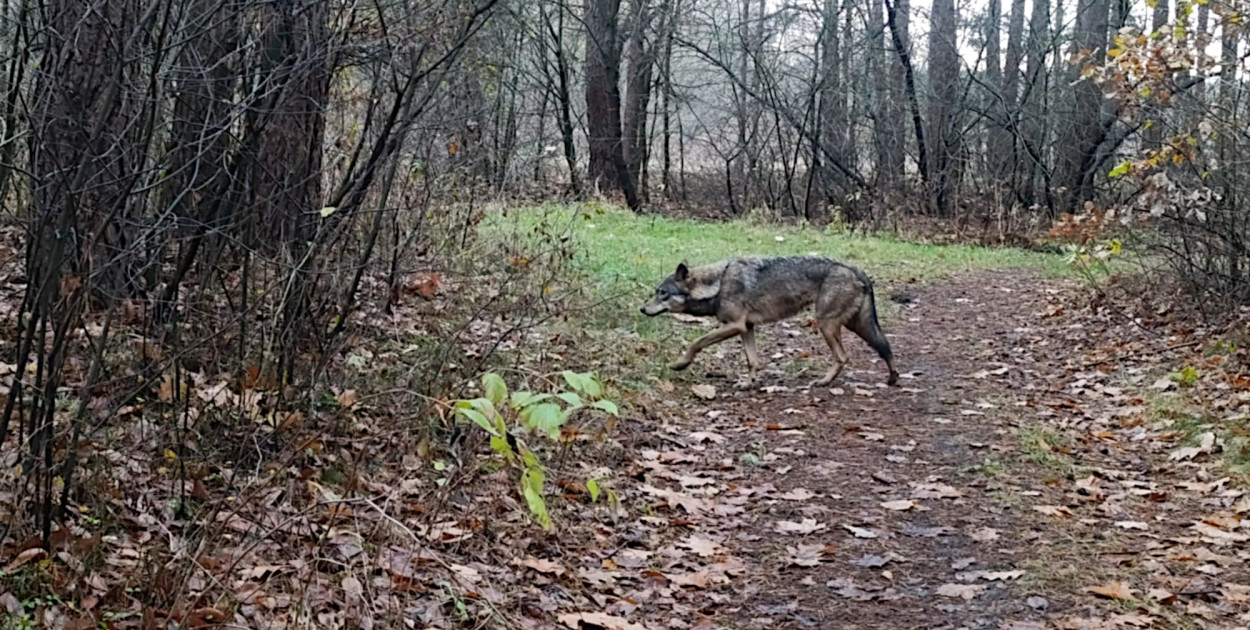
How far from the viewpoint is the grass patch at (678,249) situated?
13.4m

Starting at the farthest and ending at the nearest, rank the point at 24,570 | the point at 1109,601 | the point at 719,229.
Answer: the point at 719,229 → the point at 1109,601 → the point at 24,570

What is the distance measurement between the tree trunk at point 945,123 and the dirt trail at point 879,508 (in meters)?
13.1

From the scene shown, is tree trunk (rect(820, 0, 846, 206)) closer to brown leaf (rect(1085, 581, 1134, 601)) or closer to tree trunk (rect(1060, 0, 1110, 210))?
tree trunk (rect(1060, 0, 1110, 210))

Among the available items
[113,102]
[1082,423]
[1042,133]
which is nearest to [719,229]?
[1042,133]

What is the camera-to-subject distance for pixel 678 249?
17.7 m

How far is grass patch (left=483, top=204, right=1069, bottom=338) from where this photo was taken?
1338 cm

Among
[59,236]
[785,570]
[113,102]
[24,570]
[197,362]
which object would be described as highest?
[113,102]

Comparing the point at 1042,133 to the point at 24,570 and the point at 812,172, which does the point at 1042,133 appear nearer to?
the point at 812,172

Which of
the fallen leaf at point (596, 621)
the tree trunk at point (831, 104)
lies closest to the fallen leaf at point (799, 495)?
the fallen leaf at point (596, 621)

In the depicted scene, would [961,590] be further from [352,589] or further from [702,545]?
[352,589]

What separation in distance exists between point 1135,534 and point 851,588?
197 cm

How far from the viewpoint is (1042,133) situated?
23.3 metres

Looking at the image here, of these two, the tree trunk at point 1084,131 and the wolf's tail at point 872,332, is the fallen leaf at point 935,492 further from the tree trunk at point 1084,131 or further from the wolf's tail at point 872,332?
the tree trunk at point 1084,131

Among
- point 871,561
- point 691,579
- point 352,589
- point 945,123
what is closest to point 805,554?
→ point 871,561
